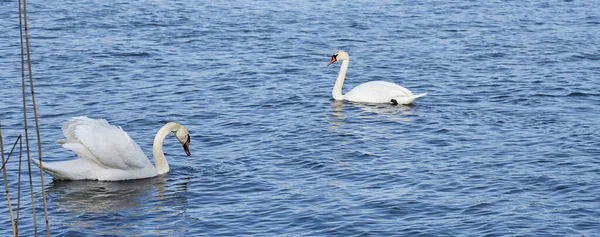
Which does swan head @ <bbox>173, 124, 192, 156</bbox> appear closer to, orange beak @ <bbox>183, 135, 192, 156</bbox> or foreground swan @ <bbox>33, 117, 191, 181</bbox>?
orange beak @ <bbox>183, 135, 192, 156</bbox>

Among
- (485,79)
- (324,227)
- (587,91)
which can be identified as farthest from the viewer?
(485,79)

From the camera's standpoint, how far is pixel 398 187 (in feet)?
43.5

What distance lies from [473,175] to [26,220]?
17.9ft

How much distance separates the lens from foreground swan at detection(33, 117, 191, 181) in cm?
1354

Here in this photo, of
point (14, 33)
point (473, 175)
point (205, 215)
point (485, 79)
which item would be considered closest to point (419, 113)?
point (485, 79)

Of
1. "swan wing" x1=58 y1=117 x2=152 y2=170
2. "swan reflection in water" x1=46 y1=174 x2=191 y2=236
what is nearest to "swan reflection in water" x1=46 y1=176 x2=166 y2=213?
"swan reflection in water" x1=46 y1=174 x2=191 y2=236

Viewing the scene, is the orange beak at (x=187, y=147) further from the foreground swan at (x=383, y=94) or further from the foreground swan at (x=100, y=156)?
the foreground swan at (x=383, y=94)

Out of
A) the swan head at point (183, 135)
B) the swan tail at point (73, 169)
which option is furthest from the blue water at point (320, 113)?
the swan head at point (183, 135)

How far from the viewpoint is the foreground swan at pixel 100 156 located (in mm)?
13539

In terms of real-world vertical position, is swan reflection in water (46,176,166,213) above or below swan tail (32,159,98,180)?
below

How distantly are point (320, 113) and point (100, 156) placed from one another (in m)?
5.60

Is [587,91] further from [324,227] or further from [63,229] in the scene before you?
[63,229]

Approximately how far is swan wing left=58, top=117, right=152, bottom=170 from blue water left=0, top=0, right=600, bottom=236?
12.7 inches

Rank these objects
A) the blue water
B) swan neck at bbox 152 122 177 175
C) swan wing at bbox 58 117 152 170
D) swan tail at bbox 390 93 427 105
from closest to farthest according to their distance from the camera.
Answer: the blue water < swan wing at bbox 58 117 152 170 < swan neck at bbox 152 122 177 175 < swan tail at bbox 390 93 427 105
